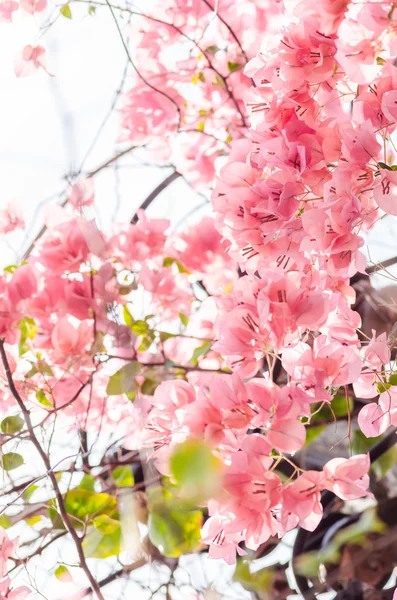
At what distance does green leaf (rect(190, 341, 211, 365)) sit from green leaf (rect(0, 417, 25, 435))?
0.78ft

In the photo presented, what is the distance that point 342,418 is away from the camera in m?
0.76

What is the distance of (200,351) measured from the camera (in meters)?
0.88

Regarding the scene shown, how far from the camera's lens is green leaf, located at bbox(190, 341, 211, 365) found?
2.88ft

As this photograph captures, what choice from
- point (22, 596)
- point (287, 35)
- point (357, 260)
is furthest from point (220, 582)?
point (287, 35)

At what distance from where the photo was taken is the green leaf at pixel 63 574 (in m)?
0.71

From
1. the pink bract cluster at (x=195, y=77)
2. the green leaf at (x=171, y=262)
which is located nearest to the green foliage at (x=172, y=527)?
the green leaf at (x=171, y=262)

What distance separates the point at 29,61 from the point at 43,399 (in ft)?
1.43

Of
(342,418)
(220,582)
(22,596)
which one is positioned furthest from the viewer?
(342,418)

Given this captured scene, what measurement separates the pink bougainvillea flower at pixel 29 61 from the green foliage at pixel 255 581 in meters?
0.64

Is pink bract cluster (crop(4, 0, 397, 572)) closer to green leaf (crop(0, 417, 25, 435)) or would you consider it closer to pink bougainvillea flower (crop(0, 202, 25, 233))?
green leaf (crop(0, 417, 25, 435))

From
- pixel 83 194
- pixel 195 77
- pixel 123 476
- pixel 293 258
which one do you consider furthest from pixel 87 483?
pixel 195 77

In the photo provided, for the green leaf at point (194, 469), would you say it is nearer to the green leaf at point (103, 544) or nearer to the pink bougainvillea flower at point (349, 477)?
the pink bougainvillea flower at point (349, 477)

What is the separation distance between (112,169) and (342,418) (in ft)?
1.72

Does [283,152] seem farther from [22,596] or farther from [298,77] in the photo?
[22,596]
